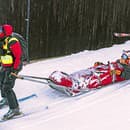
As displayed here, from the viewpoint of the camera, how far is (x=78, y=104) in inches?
295

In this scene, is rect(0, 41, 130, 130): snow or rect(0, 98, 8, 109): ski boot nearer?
rect(0, 41, 130, 130): snow

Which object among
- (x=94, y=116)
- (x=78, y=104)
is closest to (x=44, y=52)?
(x=78, y=104)

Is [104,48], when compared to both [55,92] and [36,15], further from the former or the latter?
[55,92]

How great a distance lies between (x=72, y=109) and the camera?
7.25 metres

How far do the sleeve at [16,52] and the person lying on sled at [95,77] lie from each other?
1.16 m

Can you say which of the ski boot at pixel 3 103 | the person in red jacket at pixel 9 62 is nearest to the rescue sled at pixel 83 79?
the ski boot at pixel 3 103

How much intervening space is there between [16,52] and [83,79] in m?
1.76

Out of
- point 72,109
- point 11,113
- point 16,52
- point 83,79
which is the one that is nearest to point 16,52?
point 16,52

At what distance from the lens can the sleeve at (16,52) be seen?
6.87m

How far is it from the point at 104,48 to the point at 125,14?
62.4 inches

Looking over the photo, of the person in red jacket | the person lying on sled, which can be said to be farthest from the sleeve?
the person lying on sled

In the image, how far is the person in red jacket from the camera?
691cm

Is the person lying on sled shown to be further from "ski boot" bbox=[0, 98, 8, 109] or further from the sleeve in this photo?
the sleeve

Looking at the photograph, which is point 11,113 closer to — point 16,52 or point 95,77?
point 16,52
